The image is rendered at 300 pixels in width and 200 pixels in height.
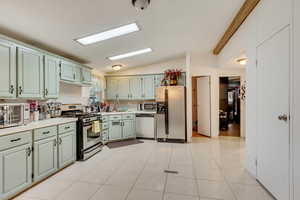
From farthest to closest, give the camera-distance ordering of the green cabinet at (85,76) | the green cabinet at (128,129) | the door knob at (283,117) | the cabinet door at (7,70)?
the green cabinet at (128,129)
the green cabinet at (85,76)
the cabinet door at (7,70)
the door knob at (283,117)

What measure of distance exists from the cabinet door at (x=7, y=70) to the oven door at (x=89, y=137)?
142 centimetres

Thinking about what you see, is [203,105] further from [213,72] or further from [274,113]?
[274,113]

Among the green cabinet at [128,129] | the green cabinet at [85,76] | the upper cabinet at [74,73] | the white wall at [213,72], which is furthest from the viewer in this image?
the white wall at [213,72]

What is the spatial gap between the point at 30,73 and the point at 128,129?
299 centimetres

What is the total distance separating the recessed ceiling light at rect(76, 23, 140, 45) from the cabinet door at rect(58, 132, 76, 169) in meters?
1.86

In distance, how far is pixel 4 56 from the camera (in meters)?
2.20

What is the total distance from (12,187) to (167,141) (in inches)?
142

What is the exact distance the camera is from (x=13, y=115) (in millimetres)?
2256

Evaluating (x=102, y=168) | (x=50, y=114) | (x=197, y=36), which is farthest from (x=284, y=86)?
(x=50, y=114)

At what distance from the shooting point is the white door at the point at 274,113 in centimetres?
175

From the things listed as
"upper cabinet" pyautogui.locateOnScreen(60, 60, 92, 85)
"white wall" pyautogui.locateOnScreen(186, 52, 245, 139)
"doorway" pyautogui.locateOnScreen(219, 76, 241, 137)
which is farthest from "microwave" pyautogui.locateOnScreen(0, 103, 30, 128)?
"doorway" pyautogui.locateOnScreen(219, 76, 241, 137)

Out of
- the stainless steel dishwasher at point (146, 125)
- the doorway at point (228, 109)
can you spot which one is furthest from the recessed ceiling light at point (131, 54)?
the doorway at point (228, 109)

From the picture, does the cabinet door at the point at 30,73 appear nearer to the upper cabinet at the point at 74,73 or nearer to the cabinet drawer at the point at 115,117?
the upper cabinet at the point at 74,73

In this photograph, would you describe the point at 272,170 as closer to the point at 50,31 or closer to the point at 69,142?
the point at 69,142
